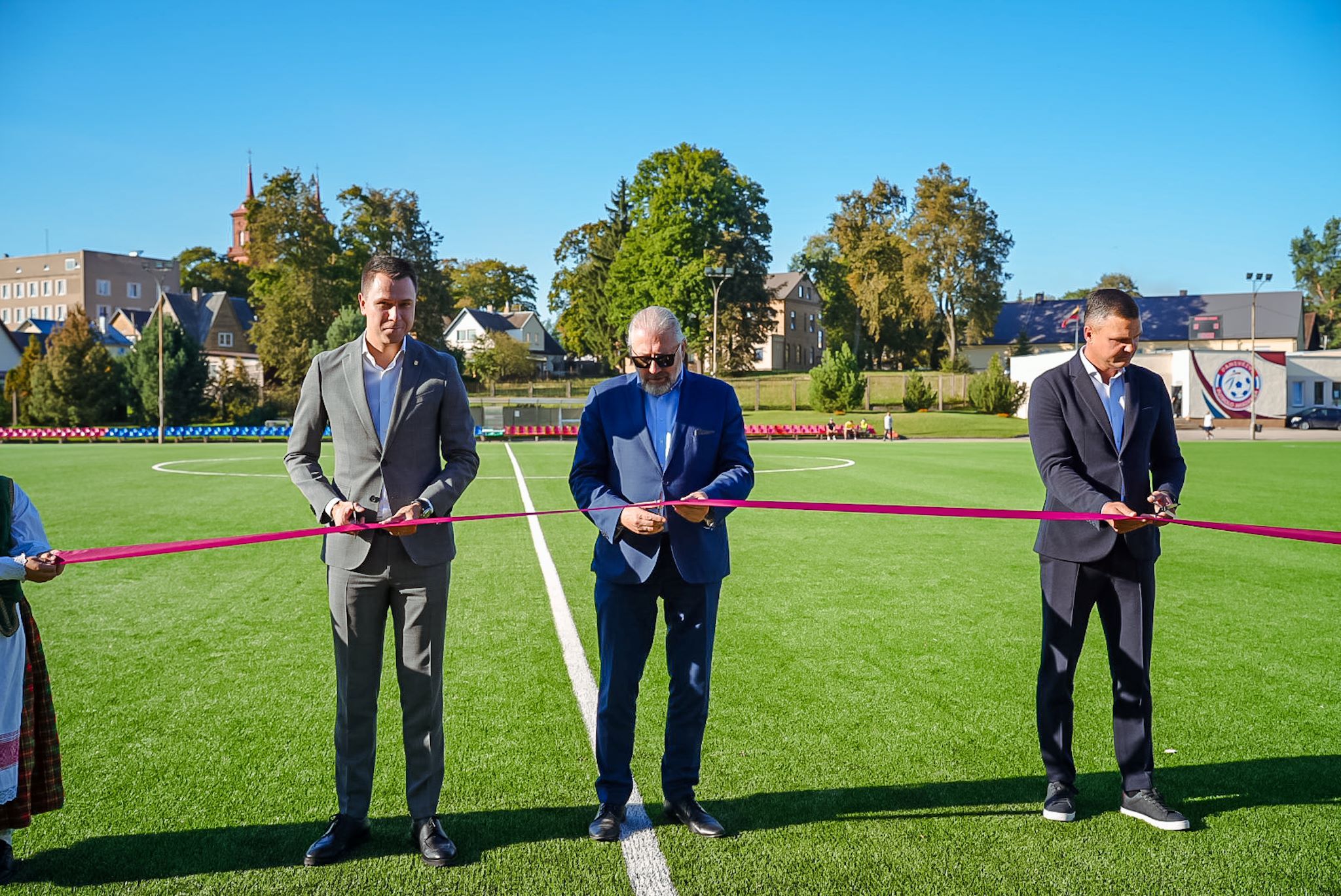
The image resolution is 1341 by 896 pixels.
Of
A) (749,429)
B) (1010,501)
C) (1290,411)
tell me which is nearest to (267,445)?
(749,429)

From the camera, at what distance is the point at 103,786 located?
4.27 m

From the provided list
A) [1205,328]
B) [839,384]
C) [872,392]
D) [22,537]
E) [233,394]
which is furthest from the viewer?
[1205,328]

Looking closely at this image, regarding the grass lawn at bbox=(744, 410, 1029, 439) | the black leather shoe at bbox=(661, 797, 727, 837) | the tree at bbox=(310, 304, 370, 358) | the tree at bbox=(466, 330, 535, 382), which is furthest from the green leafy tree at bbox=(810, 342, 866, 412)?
the black leather shoe at bbox=(661, 797, 727, 837)

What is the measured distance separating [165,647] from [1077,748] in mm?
5974

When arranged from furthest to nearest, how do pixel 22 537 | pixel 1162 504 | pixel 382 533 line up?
pixel 1162 504 < pixel 382 533 < pixel 22 537

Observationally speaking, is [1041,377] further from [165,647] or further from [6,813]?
[165,647]

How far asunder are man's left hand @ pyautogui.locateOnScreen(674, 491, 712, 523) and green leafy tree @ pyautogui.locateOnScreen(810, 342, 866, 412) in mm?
48742

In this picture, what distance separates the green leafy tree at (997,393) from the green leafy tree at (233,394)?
131ft

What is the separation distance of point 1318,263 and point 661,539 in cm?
13003

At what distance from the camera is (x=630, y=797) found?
13.7 feet

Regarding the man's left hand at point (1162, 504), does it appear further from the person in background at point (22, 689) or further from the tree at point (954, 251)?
the tree at point (954, 251)

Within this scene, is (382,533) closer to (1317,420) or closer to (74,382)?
(74,382)

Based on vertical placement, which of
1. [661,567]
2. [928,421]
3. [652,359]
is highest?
[652,359]

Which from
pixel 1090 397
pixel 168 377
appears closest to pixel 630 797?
pixel 1090 397
